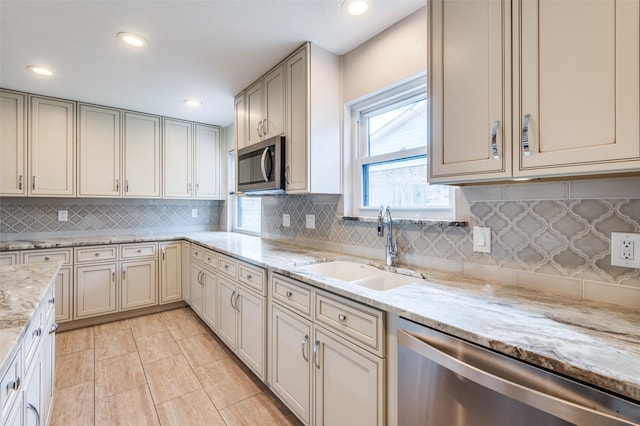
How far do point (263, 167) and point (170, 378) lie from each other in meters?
1.68

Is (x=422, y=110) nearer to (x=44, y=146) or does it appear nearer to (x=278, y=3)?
(x=278, y=3)

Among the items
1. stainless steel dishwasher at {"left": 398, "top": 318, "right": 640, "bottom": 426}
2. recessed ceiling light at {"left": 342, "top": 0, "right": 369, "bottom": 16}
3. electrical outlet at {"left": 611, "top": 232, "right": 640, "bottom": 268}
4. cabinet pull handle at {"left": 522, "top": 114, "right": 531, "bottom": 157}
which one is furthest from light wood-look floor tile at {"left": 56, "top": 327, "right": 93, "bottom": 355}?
electrical outlet at {"left": 611, "top": 232, "right": 640, "bottom": 268}

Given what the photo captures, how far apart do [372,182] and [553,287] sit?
4.03 feet

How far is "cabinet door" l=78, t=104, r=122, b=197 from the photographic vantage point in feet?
10.4

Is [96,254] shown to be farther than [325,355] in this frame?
Yes

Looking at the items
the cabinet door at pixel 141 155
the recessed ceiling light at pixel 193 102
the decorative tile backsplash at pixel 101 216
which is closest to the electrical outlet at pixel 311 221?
the recessed ceiling light at pixel 193 102

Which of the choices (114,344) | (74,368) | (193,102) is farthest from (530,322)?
(193,102)

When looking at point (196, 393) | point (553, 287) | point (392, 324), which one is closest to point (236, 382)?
point (196, 393)

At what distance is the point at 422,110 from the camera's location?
1826mm

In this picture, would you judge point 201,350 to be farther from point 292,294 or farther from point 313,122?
point 313,122

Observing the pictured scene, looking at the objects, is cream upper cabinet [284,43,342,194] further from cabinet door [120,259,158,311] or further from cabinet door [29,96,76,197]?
cabinet door [29,96,76,197]

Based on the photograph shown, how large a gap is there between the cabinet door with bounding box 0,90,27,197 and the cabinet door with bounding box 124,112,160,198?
83 centimetres

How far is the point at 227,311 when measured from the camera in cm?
243

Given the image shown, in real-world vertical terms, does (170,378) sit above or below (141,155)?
below
